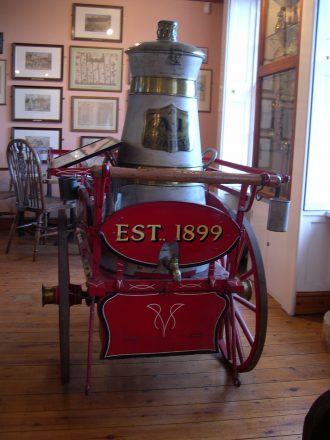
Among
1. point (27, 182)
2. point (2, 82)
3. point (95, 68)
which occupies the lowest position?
point (27, 182)

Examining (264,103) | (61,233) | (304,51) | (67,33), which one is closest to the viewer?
(61,233)

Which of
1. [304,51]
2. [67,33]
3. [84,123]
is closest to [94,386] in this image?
[304,51]

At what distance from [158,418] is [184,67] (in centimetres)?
138

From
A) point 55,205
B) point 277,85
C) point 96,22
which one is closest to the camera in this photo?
point 277,85

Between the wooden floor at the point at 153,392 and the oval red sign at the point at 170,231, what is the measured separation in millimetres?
595

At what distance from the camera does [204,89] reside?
5.32m

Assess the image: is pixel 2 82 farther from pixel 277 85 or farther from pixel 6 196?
pixel 277 85

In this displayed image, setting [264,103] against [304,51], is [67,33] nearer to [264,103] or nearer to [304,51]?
[264,103]

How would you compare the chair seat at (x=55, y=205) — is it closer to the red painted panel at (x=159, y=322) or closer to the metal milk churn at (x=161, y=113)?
the metal milk churn at (x=161, y=113)

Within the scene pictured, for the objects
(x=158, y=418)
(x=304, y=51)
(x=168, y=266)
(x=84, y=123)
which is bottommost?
(x=158, y=418)

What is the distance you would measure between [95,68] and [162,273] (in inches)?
143

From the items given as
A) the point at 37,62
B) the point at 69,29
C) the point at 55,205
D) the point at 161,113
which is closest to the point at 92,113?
the point at 37,62

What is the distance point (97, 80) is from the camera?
17.0ft

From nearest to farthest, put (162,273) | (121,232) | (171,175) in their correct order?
(171,175)
(121,232)
(162,273)
